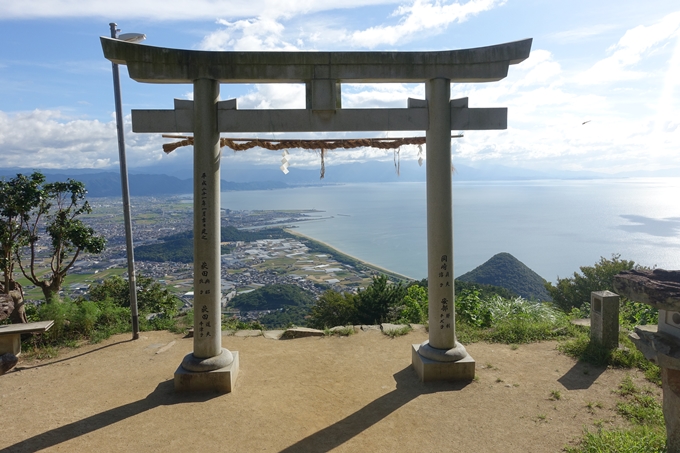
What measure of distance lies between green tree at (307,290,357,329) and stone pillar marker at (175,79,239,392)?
13.1 ft

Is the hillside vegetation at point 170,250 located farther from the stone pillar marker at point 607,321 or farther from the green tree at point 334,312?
the stone pillar marker at point 607,321

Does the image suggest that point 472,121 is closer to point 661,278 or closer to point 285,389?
point 661,278

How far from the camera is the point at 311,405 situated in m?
4.52

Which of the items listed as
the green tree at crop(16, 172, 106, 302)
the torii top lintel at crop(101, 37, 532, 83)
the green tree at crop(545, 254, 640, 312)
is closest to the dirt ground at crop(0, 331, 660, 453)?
the green tree at crop(16, 172, 106, 302)

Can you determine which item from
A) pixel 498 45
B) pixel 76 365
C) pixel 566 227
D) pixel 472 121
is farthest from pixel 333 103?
pixel 566 227

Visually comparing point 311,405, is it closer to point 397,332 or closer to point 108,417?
point 108,417

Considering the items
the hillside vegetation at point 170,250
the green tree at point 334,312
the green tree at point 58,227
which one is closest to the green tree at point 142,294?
the green tree at point 58,227

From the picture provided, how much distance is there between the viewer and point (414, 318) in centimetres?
807

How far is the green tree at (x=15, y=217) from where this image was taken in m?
6.66

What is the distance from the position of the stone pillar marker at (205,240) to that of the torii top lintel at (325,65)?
0.83ft

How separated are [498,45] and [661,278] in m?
3.35

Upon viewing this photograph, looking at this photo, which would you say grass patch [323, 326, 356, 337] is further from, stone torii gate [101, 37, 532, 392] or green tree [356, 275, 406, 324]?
stone torii gate [101, 37, 532, 392]

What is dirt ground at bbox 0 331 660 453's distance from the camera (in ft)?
12.5

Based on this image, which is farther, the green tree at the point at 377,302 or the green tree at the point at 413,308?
the green tree at the point at 377,302
